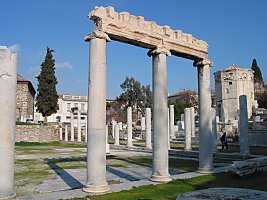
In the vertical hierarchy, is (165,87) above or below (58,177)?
above

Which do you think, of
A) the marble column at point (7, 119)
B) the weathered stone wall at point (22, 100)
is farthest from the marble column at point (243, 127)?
the weathered stone wall at point (22, 100)

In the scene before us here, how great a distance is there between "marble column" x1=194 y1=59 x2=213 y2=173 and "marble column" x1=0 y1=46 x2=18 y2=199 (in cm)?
740

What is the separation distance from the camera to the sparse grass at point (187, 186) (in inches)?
302

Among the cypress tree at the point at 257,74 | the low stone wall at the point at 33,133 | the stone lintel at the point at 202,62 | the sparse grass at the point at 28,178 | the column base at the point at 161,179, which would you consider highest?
the cypress tree at the point at 257,74

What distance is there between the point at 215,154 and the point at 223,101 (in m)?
43.8

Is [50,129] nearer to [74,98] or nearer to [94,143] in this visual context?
[94,143]

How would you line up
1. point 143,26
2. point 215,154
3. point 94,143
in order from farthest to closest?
point 215,154, point 143,26, point 94,143

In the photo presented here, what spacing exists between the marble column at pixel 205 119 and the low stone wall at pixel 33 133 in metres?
31.3

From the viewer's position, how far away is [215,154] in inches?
745

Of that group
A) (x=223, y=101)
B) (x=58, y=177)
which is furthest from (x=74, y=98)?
(x=58, y=177)

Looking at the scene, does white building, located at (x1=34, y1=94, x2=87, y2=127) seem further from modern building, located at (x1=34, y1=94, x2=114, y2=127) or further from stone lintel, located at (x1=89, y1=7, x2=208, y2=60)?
stone lintel, located at (x1=89, y1=7, x2=208, y2=60)

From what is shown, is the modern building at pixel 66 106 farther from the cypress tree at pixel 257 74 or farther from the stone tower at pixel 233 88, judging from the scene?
the cypress tree at pixel 257 74

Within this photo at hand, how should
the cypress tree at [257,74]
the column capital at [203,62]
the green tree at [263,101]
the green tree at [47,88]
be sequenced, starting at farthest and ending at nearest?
the cypress tree at [257,74] → the green tree at [263,101] → the green tree at [47,88] → the column capital at [203,62]

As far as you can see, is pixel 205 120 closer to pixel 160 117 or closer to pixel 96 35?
pixel 160 117
